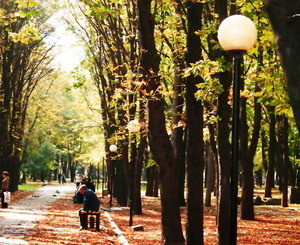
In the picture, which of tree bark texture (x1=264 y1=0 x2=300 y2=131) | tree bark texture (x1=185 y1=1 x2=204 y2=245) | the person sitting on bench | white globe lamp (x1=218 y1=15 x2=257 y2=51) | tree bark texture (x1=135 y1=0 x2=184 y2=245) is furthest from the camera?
the person sitting on bench

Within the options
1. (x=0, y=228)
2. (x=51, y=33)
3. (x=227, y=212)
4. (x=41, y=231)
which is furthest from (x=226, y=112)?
(x=51, y=33)

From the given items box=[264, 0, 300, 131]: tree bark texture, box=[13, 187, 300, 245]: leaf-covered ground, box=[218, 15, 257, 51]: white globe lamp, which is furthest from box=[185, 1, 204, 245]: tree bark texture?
box=[264, 0, 300, 131]: tree bark texture

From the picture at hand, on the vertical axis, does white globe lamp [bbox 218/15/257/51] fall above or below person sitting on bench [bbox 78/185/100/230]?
above

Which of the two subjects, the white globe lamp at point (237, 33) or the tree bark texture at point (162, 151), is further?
the tree bark texture at point (162, 151)

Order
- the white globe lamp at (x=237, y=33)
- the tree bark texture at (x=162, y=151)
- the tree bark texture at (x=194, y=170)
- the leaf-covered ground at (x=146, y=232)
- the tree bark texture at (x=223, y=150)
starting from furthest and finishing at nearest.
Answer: the leaf-covered ground at (x=146, y=232) < the tree bark texture at (x=162, y=151) < the tree bark texture at (x=223, y=150) < the tree bark texture at (x=194, y=170) < the white globe lamp at (x=237, y=33)

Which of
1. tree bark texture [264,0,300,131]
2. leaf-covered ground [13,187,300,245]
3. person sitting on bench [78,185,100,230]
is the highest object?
tree bark texture [264,0,300,131]

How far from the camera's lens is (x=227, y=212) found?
10211 mm

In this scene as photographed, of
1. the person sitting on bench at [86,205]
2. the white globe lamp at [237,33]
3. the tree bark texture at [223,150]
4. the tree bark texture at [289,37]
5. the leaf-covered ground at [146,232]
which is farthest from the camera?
the person sitting on bench at [86,205]

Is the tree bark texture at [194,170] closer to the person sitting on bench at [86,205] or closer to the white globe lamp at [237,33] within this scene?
the white globe lamp at [237,33]

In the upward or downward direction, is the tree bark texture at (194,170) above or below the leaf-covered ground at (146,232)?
Result: above

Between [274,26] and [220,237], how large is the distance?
611cm

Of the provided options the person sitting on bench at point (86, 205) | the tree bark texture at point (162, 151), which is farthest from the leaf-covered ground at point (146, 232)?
the tree bark texture at point (162, 151)

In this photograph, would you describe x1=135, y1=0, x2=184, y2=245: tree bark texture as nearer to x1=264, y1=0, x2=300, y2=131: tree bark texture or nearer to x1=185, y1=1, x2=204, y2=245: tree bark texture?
x1=185, y1=1, x2=204, y2=245: tree bark texture

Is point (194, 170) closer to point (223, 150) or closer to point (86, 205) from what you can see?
point (223, 150)
